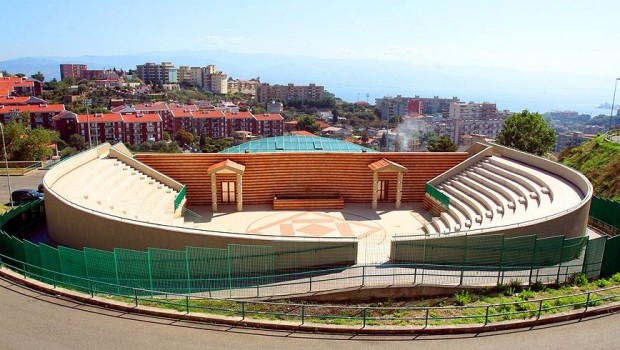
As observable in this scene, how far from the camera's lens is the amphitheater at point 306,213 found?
50.3 ft

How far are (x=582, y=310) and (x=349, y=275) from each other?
715cm

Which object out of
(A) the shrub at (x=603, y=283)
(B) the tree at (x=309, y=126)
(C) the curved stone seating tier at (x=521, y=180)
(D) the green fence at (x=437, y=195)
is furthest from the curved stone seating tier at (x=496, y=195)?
(B) the tree at (x=309, y=126)

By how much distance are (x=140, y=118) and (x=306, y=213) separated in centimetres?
8445

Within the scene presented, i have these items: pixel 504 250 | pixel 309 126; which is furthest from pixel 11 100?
pixel 504 250

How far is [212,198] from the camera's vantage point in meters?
27.0

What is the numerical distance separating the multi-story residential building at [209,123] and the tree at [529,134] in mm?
91413

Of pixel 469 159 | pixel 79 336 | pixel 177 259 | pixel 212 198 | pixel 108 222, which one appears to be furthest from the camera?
pixel 469 159

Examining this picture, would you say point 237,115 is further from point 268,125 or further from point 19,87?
point 19,87

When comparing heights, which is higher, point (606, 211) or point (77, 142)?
point (606, 211)

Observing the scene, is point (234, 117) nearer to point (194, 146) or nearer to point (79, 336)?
point (194, 146)

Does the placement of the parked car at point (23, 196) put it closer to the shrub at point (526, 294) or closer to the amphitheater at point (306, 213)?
the amphitheater at point (306, 213)

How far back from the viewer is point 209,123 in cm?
12112

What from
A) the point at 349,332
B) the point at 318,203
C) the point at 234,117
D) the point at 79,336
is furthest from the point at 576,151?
the point at 234,117

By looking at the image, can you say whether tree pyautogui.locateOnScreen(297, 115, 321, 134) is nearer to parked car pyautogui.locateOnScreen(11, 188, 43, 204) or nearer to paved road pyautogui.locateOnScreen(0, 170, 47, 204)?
paved road pyautogui.locateOnScreen(0, 170, 47, 204)
